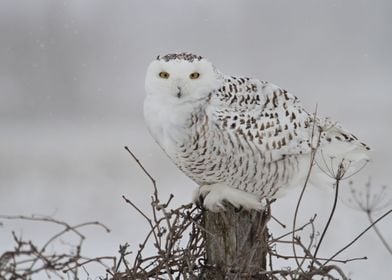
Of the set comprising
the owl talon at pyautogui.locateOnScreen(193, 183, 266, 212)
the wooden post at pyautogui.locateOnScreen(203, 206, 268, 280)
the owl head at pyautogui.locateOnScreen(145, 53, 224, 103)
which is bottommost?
the wooden post at pyautogui.locateOnScreen(203, 206, 268, 280)

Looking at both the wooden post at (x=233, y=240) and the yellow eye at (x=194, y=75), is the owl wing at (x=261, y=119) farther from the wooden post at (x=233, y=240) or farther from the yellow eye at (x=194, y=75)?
the wooden post at (x=233, y=240)

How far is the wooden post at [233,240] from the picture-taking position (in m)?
2.05

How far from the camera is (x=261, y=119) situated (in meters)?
2.32

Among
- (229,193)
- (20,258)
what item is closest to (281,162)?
(229,193)

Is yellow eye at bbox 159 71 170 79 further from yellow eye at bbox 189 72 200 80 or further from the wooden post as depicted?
the wooden post

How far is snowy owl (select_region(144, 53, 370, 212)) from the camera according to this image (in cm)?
216

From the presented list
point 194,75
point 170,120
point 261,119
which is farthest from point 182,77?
point 261,119

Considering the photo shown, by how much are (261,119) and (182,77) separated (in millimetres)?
344

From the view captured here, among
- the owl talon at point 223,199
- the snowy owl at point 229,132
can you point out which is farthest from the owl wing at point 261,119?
the owl talon at point 223,199

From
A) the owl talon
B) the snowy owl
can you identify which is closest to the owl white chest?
the snowy owl

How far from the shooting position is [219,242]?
2.11 m

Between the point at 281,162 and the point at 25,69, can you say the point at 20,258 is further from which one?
the point at 25,69

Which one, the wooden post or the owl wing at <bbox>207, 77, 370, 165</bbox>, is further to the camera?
the owl wing at <bbox>207, 77, 370, 165</bbox>

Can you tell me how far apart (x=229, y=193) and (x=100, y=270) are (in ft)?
8.90
